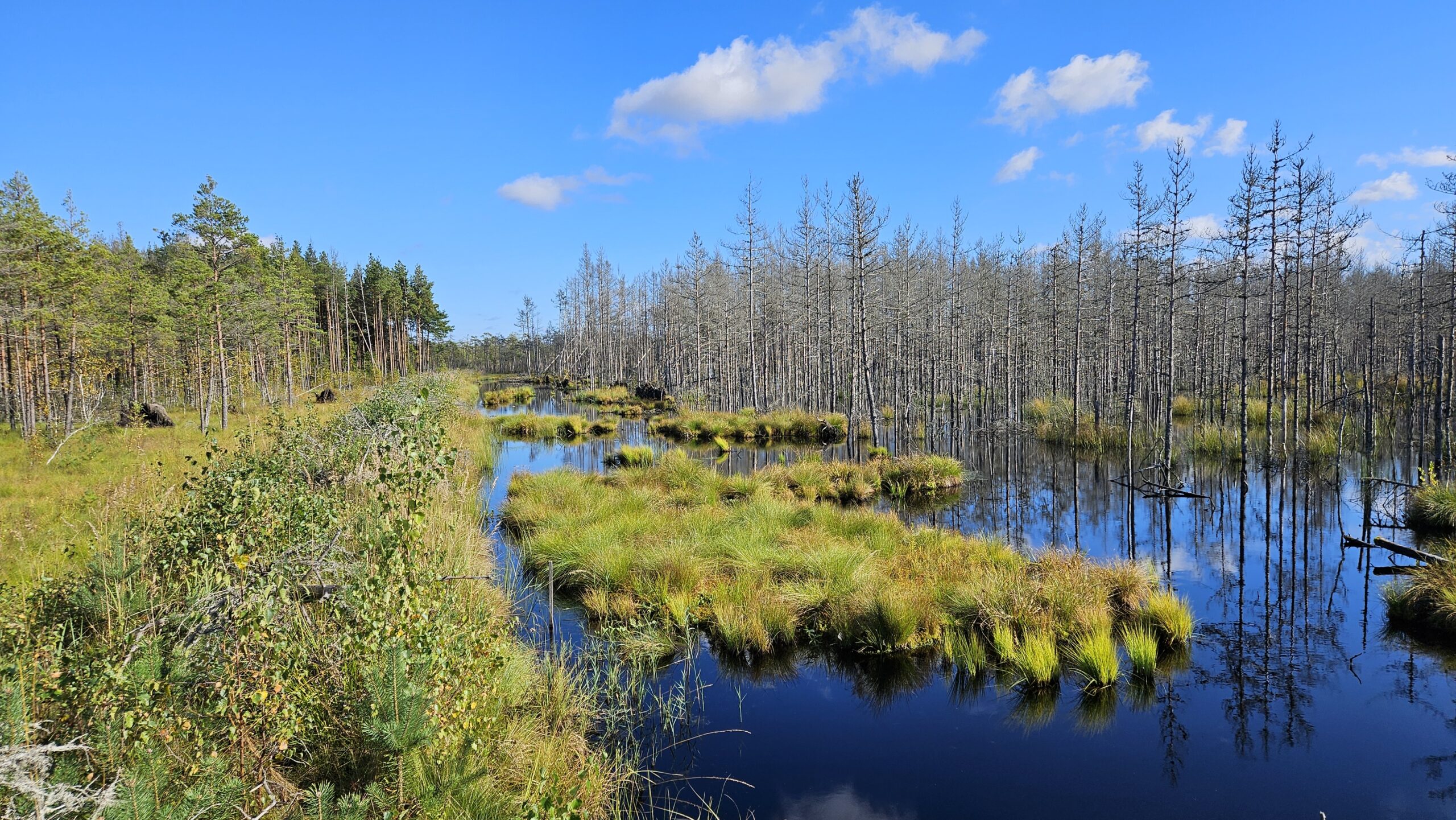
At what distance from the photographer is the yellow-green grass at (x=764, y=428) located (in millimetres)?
30516

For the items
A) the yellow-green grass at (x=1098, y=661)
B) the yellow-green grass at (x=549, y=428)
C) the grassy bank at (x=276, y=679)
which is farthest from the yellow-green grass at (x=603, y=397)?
the grassy bank at (x=276, y=679)

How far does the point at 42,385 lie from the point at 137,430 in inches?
404

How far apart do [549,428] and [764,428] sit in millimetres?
10544

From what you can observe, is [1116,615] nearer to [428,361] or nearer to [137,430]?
[137,430]

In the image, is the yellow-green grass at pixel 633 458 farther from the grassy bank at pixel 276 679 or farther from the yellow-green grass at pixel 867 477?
the grassy bank at pixel 276 679

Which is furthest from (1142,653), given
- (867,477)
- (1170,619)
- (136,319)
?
(136,319)

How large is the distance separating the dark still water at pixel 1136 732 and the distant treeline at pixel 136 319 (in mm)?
24609

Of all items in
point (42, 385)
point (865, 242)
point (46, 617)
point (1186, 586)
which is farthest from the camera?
point (42, 385)

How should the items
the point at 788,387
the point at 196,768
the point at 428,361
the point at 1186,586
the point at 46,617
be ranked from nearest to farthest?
the point at 196,768
the point at 46,617
the point at 1186,586
the point at 788,387
the point at 428,361

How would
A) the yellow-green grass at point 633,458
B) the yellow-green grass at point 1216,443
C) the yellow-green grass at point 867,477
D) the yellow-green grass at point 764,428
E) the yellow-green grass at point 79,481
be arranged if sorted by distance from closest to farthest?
the yellow-green grass at point 79,481, the yellow-green grass at point 867,477, the yellow-green grass at point 633,458, the yellow-green grass at point 1216,443, the yellow-green grass at point 764,428

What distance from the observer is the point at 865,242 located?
76.5 ft

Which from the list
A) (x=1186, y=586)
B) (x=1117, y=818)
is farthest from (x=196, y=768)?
(x=1186, y=586)

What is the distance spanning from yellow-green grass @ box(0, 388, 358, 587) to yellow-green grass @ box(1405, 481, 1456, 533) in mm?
20534

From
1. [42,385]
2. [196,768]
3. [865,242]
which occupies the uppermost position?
[865,242]
